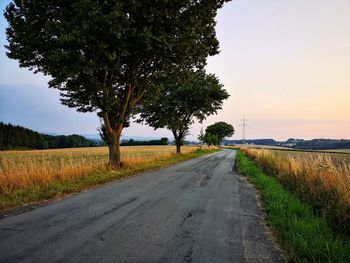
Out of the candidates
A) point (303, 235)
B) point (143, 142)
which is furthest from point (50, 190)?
point (143, 142)

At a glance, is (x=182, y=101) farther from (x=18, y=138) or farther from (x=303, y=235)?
(x=18, y=138)

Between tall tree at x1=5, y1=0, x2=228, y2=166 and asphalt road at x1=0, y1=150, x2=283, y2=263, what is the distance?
728 centimetres

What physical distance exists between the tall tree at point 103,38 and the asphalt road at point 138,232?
7276 mm

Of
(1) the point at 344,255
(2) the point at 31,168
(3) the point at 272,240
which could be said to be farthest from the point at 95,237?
(2) the point at 31,168

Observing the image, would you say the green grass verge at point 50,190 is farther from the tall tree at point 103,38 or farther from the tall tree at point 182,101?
the tall tree at point 182,101

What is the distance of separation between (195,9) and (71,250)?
1348cm

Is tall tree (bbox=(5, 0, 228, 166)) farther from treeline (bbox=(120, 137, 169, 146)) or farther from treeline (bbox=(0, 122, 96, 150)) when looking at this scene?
treeline (bbox=(120, 137, 169, 146))

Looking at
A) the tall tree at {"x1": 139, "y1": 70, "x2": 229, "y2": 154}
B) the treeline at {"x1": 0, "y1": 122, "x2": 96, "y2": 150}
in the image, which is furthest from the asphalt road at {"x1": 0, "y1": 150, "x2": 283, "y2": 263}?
the treeline at {"x1": 0, "y1": 122, "x2": 96, "y2": 150}

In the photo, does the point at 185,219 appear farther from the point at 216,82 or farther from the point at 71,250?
the point at 216,82

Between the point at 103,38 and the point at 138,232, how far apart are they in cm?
1055

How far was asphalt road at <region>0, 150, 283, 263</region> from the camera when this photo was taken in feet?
14.9

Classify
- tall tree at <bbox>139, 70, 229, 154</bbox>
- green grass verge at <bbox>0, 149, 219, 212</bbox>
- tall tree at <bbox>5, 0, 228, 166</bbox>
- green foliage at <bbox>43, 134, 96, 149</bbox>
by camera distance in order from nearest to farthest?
green grass verge at <bbox>0, 149, 219, 212</bbox>, tall tree at <bbox>5, 0, 228, 166</bbox>, tall tree at <bbox>139, 70, 229, 154</bbox>, green foliage at <bbox>43, 134, 96, 149</bbox>

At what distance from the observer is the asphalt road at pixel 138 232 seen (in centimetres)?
454

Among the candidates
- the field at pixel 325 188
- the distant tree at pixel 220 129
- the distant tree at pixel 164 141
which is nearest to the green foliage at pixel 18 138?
the distant tree at pixel 164 141
